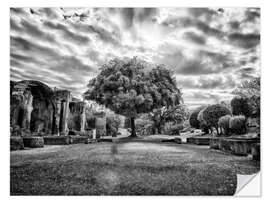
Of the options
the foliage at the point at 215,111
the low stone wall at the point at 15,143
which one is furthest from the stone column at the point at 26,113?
the foliage at the point at 215,111

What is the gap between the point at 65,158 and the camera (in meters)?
4.02

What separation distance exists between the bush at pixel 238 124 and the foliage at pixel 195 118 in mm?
799

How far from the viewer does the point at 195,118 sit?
189 inches

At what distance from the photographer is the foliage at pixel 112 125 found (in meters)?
5.61

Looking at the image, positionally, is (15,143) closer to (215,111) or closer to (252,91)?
(215,111)

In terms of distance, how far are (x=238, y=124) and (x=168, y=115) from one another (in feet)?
5.84

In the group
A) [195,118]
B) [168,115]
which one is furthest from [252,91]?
[168,115]

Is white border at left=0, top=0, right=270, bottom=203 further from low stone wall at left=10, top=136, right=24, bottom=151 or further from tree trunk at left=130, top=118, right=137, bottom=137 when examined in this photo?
tree trunk at left=130, top=118, right=137, bottom=137

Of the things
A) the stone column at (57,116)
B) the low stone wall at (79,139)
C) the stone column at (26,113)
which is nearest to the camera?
the stone column at (26,113)

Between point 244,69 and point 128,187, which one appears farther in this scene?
point 244,69

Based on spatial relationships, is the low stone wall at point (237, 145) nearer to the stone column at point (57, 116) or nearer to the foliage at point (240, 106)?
the foliage at point (240, 106)
